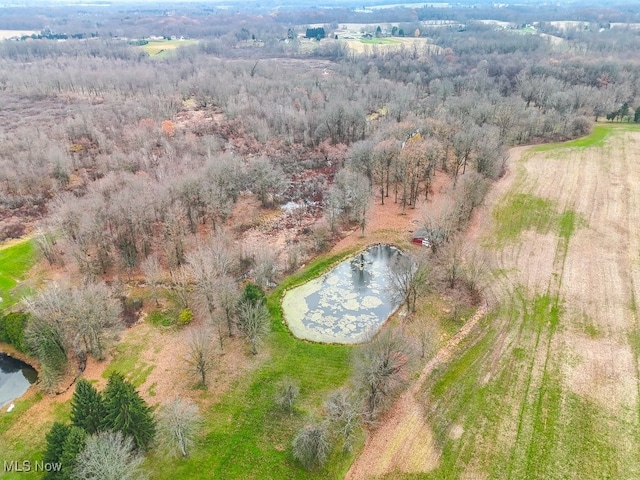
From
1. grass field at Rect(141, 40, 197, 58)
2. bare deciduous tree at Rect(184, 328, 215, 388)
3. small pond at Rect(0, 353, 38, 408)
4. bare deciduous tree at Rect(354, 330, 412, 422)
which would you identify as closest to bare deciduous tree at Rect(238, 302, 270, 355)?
bare deciduous tree at Rect(184, 328, 215, 388)

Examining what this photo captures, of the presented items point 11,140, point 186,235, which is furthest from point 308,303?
point 11,140

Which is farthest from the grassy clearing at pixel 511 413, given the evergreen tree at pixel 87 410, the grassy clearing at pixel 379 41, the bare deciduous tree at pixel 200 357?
the grassy clearing at pixel 379 41

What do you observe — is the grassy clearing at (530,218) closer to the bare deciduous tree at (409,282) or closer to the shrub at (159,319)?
the bare deciduous tree at (409,282)

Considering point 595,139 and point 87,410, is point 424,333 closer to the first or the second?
point 87,410

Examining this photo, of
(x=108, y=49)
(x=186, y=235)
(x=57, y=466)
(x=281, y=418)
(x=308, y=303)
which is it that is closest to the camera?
(x=57, y=466)

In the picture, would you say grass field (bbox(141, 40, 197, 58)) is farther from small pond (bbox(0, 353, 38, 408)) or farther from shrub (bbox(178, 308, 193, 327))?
small pond (bbox(0, 353, 38, 408))

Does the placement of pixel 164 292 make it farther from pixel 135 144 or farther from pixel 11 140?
pixel 11 140
